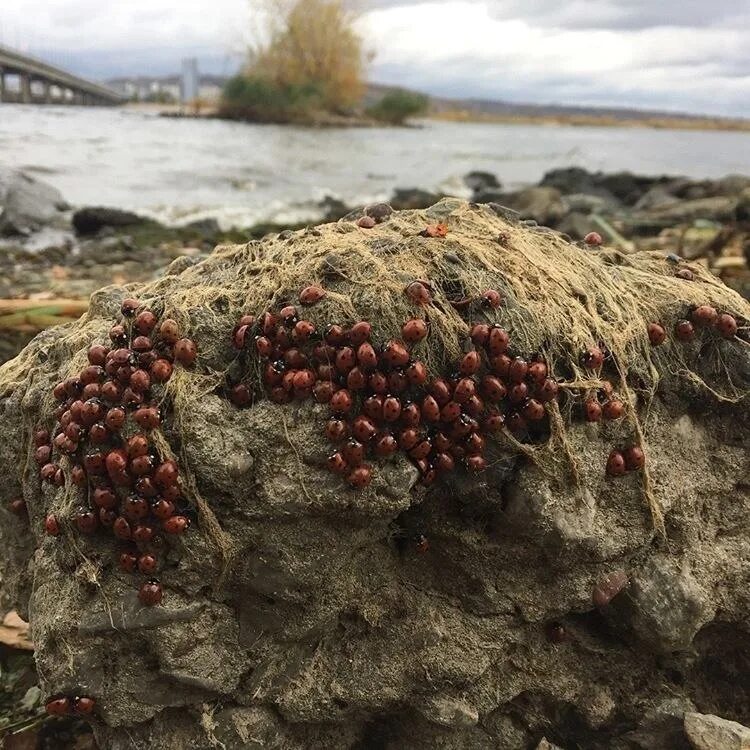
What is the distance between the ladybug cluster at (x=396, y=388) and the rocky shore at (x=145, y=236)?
159 centimetres

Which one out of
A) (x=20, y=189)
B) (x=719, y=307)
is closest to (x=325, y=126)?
(x=20, y=189)

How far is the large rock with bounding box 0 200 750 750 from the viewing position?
125 inches

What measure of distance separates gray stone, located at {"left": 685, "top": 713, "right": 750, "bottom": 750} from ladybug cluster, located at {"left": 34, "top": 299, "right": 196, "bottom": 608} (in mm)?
2576

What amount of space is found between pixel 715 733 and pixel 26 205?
19.4m

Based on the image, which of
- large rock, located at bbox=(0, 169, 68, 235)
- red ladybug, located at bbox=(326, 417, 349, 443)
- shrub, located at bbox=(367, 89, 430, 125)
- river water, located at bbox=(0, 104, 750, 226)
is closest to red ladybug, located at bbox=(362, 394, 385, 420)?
red ladybug, located at bbox=(326, 417, 349, 443)

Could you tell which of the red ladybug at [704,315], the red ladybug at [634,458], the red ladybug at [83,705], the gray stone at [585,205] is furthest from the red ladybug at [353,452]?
the gray stone at [585,205]

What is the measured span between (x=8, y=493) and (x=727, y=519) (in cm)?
379

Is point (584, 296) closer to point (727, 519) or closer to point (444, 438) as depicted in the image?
point (444, 438)

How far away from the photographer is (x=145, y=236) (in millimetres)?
16734

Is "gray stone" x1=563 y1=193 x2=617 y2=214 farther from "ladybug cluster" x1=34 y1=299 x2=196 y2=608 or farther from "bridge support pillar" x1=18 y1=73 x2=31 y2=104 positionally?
"bridge support pillar" x1=18 y1=73 x2=31 y2=104

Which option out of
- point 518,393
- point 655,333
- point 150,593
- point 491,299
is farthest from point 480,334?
point 150,593

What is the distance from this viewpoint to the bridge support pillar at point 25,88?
231 feet

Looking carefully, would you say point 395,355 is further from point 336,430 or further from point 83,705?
point 83,705

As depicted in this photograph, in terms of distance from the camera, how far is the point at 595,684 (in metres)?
3.65
